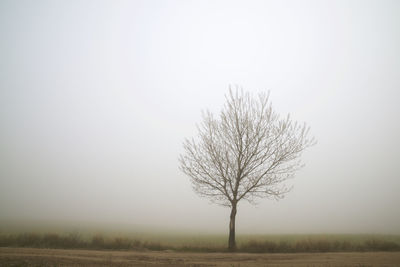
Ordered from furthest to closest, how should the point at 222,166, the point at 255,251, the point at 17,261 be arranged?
the point at 222,166 → the point at 255,251 → the point at 17,261

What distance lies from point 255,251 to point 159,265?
7984 mm

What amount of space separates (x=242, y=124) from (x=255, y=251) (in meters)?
8.79

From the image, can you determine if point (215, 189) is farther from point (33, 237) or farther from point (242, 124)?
point (33, 237)

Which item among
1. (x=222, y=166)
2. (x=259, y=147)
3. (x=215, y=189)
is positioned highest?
(x=259, y=147)

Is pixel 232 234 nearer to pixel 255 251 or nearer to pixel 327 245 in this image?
pixel 255 251

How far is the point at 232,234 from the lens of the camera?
653 inches

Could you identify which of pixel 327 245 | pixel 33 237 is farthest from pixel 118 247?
pixel 327 245

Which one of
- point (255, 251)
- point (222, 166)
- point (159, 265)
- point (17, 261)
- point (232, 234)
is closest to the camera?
point (17, 261)

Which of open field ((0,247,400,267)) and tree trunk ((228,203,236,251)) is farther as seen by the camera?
tree trunk ((228,203,236,251))

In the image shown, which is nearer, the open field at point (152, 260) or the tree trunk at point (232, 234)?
the open field at point (152, 260)

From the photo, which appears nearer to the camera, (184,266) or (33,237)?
(184,266)

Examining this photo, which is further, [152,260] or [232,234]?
[232,234]

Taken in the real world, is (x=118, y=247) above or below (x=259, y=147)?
below

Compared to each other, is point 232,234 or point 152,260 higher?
point 232,234
